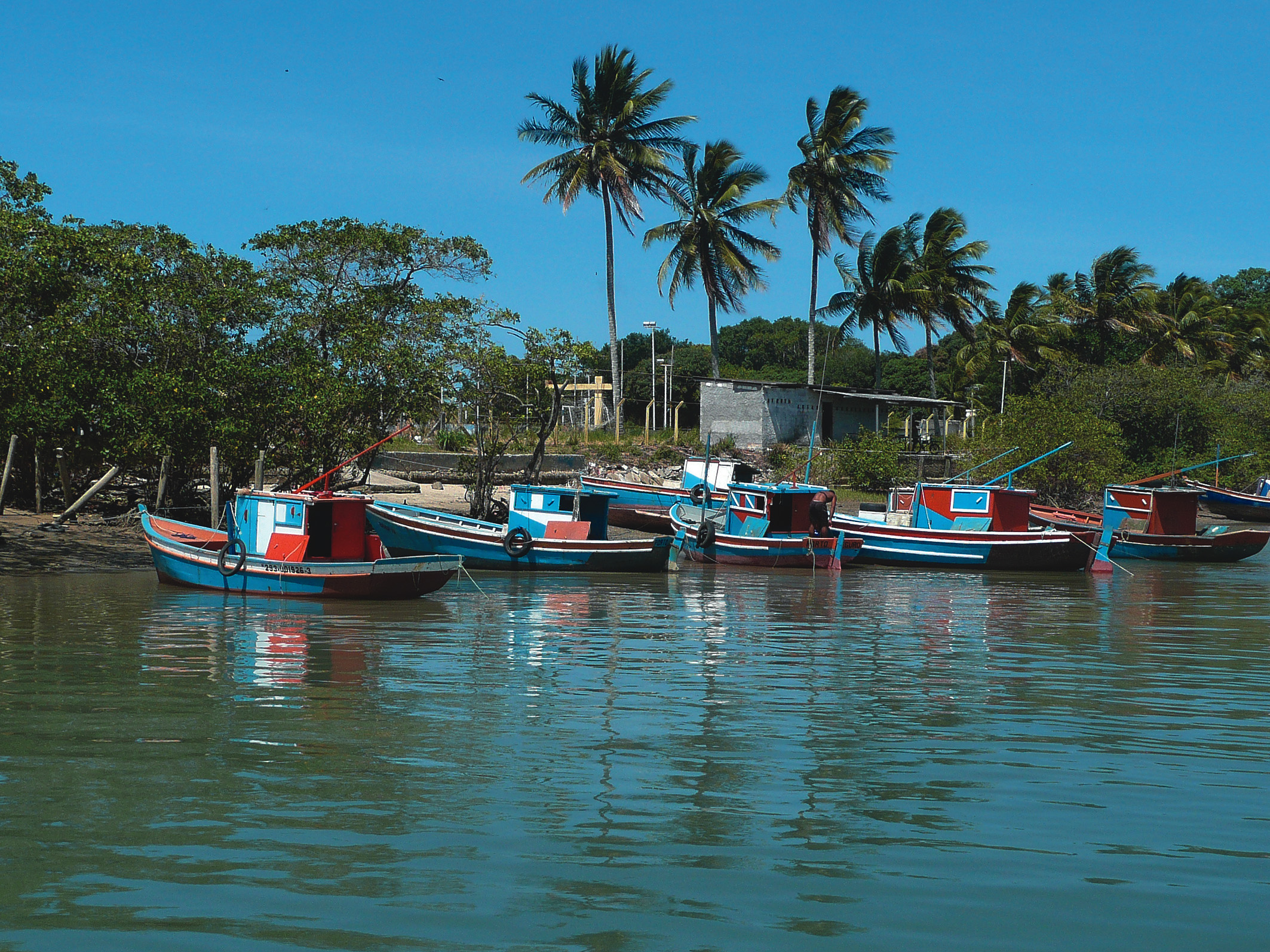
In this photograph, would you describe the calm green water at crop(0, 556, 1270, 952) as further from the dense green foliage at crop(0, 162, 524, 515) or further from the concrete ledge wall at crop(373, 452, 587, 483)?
the concrete ledge wall at crop(373, 452, 587, 483)

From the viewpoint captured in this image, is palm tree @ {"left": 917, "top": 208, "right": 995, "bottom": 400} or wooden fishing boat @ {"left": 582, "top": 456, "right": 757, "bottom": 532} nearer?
wooden fishing boat @ {"left": 582, "top": 456, "right": 757, "bottom": 532}

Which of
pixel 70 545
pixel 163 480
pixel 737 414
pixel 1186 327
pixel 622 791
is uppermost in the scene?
pixel 1186 327

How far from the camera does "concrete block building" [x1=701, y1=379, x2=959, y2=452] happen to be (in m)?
45.2

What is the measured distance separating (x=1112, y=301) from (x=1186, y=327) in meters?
5.97

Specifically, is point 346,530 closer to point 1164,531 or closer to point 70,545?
point 70,545

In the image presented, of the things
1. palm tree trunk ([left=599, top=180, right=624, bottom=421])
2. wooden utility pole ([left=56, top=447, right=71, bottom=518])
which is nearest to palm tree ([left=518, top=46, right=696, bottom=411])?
palm tree trunk ([left=599, top=180, right=624, bottom=421])

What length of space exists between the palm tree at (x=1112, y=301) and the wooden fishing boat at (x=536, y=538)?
36.6m

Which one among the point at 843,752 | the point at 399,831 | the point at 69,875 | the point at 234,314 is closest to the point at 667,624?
the point at 843,752

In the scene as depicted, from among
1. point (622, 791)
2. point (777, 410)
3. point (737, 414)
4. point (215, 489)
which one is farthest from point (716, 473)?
point (622, 791)

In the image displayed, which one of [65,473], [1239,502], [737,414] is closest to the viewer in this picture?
[65,473]

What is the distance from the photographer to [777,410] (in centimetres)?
4578

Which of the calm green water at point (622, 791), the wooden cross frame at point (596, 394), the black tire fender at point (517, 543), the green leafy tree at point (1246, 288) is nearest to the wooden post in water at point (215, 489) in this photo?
the black tire fender at point (517, 543)

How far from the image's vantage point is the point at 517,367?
29.6m

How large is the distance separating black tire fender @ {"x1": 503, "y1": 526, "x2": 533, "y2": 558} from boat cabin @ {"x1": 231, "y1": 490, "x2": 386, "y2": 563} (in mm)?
5108
